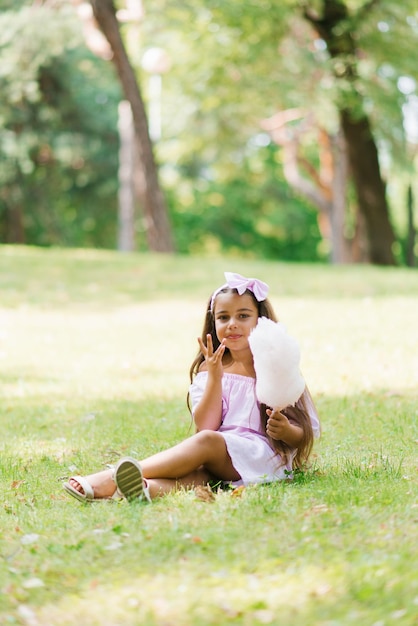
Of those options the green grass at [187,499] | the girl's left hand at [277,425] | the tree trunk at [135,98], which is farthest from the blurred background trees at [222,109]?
the girl's left hand at [277,425]

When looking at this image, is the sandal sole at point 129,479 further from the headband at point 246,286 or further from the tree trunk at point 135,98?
the tree trunk at point 135,98

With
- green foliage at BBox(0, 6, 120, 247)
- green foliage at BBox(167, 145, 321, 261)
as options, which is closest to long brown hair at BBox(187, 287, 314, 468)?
green foliage at BBox(0, 6, 120, 247)

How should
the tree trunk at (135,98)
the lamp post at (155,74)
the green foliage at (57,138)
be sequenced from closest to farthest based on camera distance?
the tree trunk at (135,98) < the lamp post at (155,74) < the green foliage at (57,138)

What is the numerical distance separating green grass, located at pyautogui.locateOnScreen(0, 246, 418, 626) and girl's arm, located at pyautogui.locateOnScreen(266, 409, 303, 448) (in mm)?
236

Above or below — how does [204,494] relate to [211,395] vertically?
below

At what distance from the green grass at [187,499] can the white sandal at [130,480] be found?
0.31 ft

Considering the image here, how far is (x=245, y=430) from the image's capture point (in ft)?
15.6

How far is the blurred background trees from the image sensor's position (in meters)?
19.3

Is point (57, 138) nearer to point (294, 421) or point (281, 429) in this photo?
point (294, 421)

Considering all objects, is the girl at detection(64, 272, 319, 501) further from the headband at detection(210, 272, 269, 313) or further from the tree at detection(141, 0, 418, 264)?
the tree at detection(141, 0, 418, 264)

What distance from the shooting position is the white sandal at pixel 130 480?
4.25 meters

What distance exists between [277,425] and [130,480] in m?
0.76

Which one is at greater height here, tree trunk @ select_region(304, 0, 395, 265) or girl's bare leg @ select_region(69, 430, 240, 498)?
tree trunk @ select_region(304, 0, 395, 265)

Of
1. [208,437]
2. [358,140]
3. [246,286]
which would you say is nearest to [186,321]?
[246,286]
